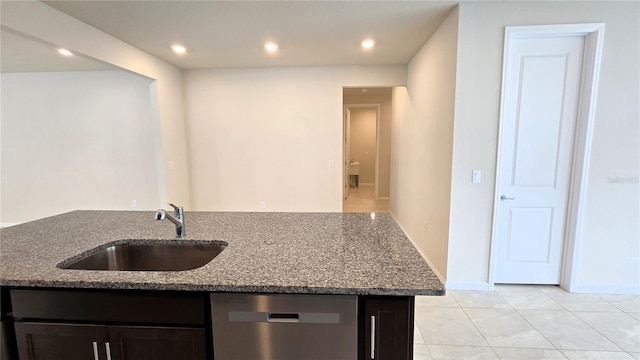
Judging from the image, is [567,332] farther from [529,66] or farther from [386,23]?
[386,23]

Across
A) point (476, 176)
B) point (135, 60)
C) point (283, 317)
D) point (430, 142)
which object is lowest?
point (283, 317)

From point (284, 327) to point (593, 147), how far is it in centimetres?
292

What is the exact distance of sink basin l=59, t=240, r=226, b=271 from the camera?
146 centimetres

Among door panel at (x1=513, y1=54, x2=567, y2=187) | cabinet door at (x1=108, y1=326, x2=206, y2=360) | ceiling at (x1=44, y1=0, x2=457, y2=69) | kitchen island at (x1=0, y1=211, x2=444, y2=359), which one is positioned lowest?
cabinet door at (x1=108, y1=326, x2=206, y2=360)

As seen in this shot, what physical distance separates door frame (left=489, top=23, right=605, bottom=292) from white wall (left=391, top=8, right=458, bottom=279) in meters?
0.40

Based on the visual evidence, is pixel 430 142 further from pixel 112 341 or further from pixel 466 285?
pixel 112 341

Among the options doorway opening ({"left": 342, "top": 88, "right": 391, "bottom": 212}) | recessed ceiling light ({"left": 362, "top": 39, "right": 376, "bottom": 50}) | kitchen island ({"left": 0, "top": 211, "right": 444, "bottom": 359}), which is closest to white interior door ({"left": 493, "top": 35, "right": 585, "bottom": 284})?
recessed ceiling light ({"left": 362, "top": 39, "right": 376, "bottom": 50})

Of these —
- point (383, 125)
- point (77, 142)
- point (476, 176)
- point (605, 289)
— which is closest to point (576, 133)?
point (476, 176)

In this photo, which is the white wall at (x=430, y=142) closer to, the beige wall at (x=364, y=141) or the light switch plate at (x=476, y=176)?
the light switch plate at (x=476, y=176)

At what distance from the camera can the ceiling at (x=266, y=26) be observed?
2.36 m

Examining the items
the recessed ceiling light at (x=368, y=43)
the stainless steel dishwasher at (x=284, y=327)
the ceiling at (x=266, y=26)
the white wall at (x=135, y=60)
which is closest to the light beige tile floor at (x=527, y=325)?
the stainless steel dishwasher at (x=284, y=327)

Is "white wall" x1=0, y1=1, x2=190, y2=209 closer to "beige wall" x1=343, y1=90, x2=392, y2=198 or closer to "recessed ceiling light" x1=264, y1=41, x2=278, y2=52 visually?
"recessed ceiling light" x1=264, y1=41, x2=278, y2=52

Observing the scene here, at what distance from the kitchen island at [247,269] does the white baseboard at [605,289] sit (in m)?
2.22

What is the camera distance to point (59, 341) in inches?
42.9
